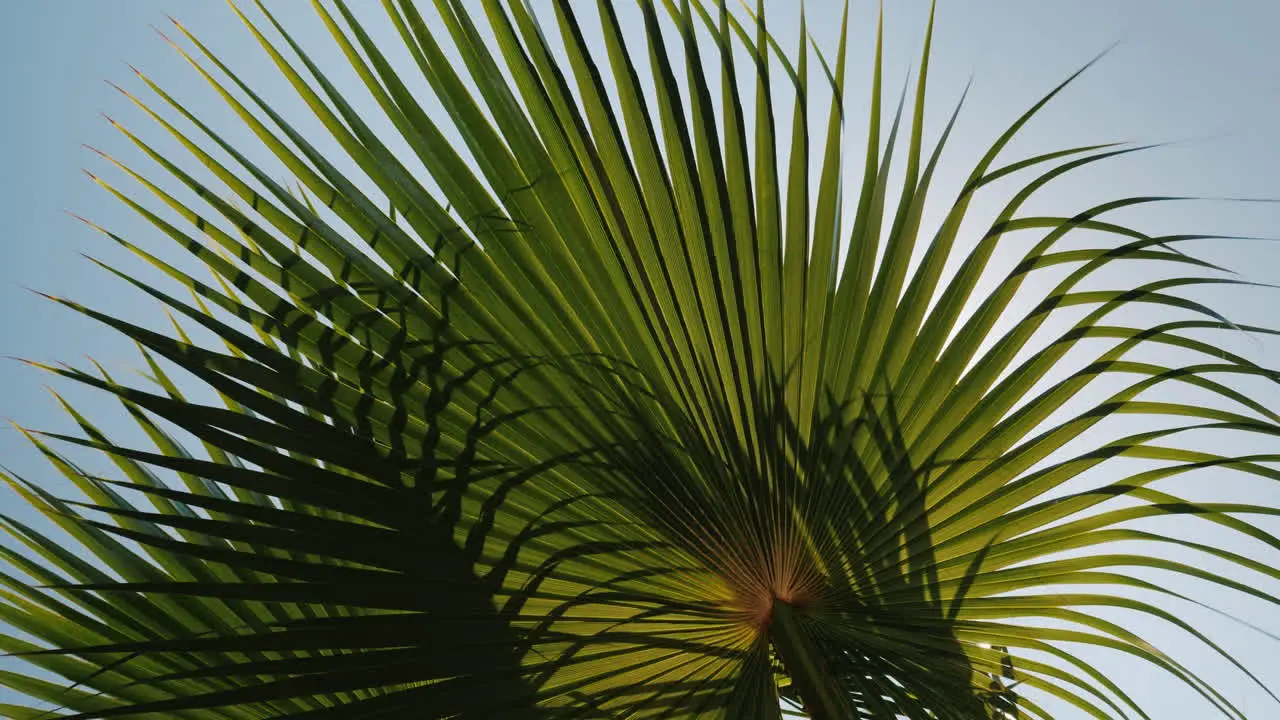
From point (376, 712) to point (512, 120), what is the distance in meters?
0.97

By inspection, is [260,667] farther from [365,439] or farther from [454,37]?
[454,37]

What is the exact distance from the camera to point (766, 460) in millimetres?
1598

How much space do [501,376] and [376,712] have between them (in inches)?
22.2

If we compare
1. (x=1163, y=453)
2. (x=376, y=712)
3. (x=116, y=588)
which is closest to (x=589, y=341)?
(x=376, y=712)

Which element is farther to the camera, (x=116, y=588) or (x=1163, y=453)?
Result: (x=1163, y=453)

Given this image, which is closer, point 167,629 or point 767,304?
point 767,304

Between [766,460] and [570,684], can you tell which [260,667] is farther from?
[766,460]

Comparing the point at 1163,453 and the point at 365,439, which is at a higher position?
the point at 365,439

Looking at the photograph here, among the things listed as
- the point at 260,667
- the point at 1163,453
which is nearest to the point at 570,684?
the point at 260,667

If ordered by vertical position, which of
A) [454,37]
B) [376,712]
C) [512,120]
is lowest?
[376,712]

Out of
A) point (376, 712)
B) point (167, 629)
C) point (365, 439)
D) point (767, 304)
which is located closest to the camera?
point (376, 712)

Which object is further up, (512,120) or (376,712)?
(512,120)

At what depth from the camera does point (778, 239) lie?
1550 mm

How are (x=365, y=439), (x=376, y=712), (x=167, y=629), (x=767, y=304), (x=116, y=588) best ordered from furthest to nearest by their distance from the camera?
(x=167, y=629) < (x=767, y=304) < (x=365, y=439) < (x=376, y=712) < (x=116, y=588)
